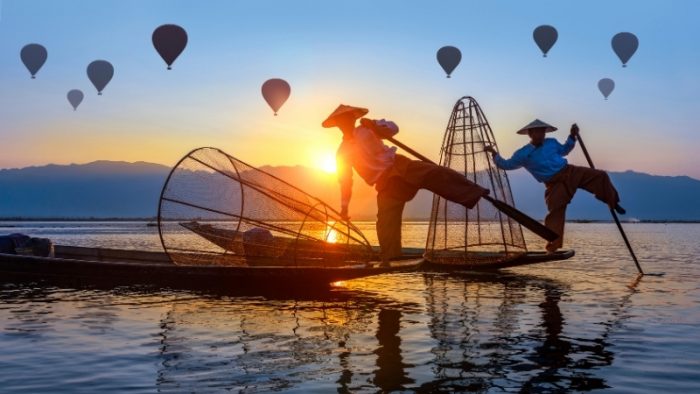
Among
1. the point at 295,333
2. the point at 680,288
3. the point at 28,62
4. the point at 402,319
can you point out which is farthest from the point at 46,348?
the point at 28,62

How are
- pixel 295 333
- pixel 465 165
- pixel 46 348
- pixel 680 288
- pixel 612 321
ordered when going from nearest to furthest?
1. pixel 46 348
2. pixel 295 333
3. pixel 612 321
4. pixel 680 288
5. pixel 465 165

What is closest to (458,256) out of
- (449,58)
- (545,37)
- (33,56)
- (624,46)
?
(449,58)

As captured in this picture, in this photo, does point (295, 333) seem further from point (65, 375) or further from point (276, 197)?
point (276, 197)

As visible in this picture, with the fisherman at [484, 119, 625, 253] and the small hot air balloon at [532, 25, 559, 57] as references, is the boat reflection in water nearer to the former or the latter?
the fisherman at [484, 119, 625, 253]

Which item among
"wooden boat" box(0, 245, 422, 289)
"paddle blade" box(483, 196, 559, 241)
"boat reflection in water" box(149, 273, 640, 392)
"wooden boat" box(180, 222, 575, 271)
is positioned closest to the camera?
"boat reflection in water" box(149, 273, 640, 392)

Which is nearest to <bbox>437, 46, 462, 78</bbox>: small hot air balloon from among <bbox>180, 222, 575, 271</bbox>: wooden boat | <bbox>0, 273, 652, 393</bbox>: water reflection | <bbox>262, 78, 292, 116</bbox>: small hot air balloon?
<bbox>262, 78, 292, 116</bbox>: small hot air balloon

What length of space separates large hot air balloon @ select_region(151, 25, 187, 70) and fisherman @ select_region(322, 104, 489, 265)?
21.1 meters

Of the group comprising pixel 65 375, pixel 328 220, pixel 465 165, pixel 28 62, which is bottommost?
pixel 65 375

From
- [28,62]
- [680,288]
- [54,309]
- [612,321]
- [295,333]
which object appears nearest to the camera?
[295,333]

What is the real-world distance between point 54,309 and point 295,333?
464 centimetres

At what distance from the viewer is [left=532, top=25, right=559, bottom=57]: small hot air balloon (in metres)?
32.7

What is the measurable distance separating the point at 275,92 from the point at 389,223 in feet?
69.7

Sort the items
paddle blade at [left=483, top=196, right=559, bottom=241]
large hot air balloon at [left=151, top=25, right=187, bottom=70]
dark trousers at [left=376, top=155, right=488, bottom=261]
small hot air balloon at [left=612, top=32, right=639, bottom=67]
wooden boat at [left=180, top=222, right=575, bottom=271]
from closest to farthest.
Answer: dark trousers at [left=376, top=155, right=488, bottom=261]
paddle blade at [left=483, top=196, right=559, bottom=241]
wooden boat at [left=180, top=222, right=575, bottom=271]
large hot air balloon at [left=151, top=25, right=187, bottom=70]
small hot air balloon at [left=612, top=32, right=639, bottom=67]

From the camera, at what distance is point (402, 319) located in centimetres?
1060
